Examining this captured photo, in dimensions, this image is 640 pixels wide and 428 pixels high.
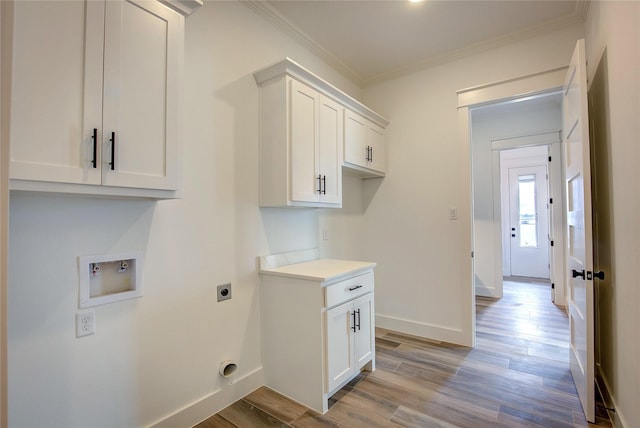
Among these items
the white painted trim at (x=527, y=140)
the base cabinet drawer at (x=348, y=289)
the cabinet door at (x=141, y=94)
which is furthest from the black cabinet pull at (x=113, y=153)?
the white painted trim at (x=527, y=140)

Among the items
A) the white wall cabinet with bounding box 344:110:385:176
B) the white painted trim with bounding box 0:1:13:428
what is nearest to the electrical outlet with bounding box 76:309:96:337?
the white painted trim with bounding box 0:1:13:428

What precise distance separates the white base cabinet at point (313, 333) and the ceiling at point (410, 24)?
2.06m

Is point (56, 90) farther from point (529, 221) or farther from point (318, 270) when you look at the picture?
point (529, 221)

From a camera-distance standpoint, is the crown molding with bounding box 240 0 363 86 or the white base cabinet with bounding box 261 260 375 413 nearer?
the white base cabinet with bounding box 261 260 375 413

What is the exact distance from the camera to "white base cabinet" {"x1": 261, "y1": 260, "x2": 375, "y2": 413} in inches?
77.8

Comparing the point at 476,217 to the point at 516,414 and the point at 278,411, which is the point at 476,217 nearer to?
the point at 516,414

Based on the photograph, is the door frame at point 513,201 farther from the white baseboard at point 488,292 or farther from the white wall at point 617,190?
the white wall at point 617,190

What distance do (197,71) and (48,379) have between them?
179 cm

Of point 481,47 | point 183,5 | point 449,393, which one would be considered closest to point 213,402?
point 449,393

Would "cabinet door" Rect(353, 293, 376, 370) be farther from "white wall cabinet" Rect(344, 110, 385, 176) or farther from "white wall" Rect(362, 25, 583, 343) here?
"white wall cabinet" Rect(344, 110, 385, 176)

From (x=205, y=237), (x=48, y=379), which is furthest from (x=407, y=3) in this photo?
(x=48, y=379)

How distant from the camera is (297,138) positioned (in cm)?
222

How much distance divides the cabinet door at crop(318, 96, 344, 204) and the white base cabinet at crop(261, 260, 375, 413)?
28.0 inches

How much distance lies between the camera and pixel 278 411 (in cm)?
197
